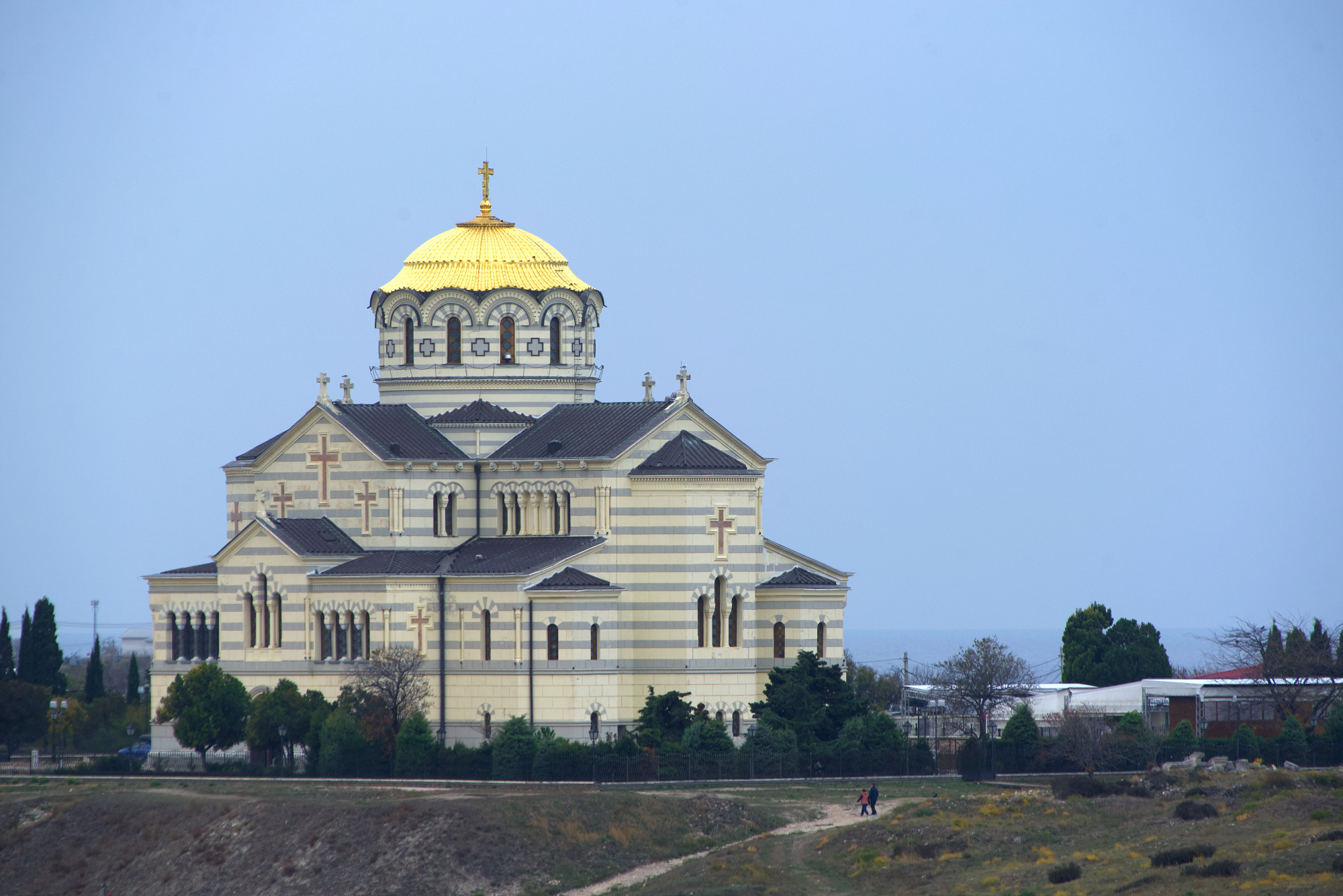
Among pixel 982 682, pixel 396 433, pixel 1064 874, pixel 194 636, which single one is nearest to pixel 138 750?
pixel 194 636

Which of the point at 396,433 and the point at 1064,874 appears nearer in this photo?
the point at 1064,874

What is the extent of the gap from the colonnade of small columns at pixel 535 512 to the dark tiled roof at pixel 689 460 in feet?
12.7

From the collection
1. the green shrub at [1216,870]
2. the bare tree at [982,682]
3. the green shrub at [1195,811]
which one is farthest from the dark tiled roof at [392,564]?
the green shrub at [1216,870]

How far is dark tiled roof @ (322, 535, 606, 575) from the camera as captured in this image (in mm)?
87812

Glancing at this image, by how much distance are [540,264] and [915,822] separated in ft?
109

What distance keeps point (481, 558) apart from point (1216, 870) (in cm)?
3543

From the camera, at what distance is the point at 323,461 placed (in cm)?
9294

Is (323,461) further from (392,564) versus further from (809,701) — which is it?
(809,701)

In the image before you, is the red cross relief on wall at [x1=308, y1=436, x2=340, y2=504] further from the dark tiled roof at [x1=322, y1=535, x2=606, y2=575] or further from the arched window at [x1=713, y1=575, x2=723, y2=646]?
the arched window at [x1=713, y1=575, x2=723, y2=646]

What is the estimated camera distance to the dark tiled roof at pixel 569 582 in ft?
283

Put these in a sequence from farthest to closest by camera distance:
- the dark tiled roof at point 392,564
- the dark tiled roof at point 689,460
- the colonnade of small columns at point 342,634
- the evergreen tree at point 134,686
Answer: the evergreen tree at point 134,686 < the dark tiled roof at point 689,460 < the colonnade of small columns at point 342,634 < the dark tiled roof at point 392,564

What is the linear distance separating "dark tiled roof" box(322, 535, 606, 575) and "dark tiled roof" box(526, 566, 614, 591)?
53cm

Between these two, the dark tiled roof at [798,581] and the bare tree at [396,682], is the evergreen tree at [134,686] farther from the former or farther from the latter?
the dark tiled roof at [798,581]

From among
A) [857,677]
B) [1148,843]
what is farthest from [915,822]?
[857,677]
